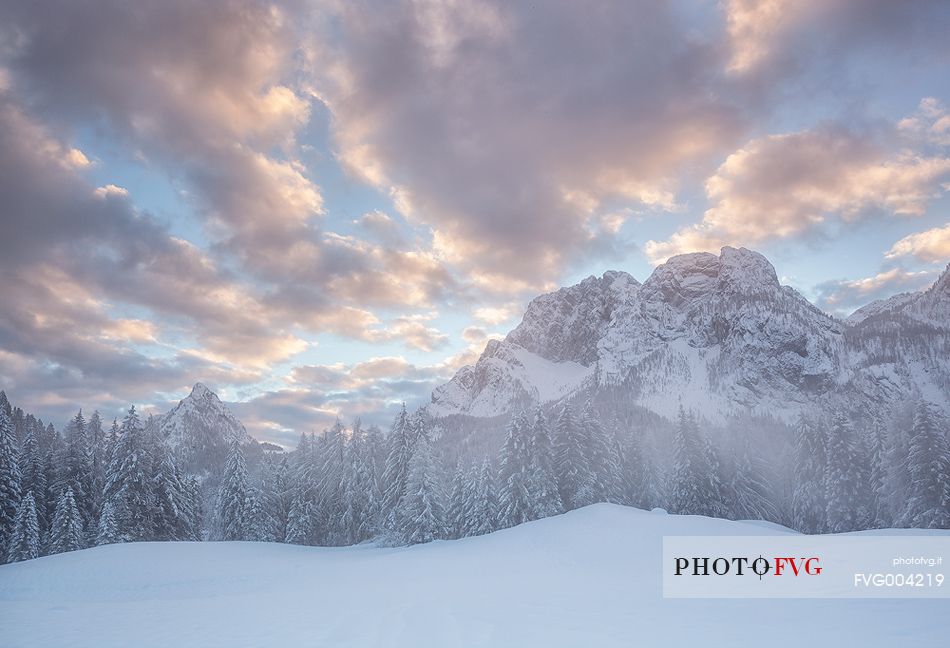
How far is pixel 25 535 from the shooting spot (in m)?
41.5

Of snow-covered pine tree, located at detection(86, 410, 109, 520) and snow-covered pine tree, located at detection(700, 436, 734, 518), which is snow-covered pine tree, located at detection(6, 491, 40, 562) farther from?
snow-covered pine tree, located at detection(700, 436, 734, 518)

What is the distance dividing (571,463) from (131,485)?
38530 millimetres

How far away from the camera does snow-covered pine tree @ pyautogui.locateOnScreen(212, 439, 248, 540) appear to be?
5338cm

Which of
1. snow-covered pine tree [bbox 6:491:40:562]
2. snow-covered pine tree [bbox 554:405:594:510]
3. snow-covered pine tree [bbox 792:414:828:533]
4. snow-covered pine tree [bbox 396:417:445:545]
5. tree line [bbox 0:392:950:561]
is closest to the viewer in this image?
snow-covered pine tree [bbox 6:491:40:562]

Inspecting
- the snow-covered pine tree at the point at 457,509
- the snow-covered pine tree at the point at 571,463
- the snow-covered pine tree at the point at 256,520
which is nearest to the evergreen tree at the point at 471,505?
the snow-covered pine tree at the point at 457,509

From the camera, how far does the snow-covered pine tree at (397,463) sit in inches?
2066

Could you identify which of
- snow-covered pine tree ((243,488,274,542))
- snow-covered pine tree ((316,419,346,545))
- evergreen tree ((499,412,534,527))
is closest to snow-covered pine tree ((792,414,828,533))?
evergreen tree ((499,412,534,527))

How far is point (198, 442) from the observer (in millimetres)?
197125

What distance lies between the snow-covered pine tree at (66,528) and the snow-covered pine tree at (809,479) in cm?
6720

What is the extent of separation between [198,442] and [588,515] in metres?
204

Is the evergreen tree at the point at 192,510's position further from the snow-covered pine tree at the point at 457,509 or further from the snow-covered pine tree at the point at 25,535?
the snow-covered pine tree at the point at 457,509

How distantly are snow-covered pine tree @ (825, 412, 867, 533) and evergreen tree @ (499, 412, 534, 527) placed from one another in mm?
28971

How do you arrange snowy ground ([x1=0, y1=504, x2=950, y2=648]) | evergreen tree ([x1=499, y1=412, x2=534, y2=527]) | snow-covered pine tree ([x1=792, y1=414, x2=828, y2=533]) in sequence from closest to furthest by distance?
1. snowy ground ([x1=0, y1=504, x2=950, y2=648])
2. evergreen tree ([x1=499, y1=412, x2=534, y2=527])
3. snow-covered pine tree ([x1=792, y1=414, x2=828, y2=533])

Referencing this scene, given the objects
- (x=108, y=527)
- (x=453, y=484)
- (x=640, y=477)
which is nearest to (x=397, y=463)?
(x=453, y=484)
